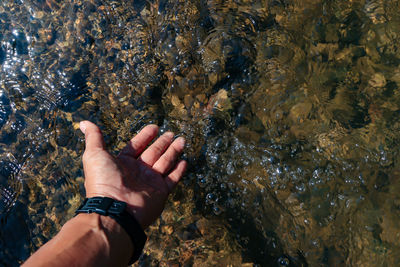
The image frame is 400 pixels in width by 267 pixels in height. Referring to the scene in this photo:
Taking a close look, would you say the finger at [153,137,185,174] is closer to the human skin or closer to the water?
the human skin

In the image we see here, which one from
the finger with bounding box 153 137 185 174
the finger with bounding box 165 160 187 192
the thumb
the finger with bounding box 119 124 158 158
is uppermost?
the thumb

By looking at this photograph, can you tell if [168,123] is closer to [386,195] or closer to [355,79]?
[355,79]

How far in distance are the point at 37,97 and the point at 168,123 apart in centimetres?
150

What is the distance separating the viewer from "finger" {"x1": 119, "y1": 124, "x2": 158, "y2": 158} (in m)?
2.81

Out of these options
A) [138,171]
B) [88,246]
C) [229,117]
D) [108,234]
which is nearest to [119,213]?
[108,234]

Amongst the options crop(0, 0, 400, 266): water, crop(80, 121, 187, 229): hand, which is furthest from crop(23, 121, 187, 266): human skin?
crop(0, 0, 400, 266): water

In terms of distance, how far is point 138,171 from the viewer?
270 centimetres

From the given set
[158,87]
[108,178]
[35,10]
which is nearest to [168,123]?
[158,87]

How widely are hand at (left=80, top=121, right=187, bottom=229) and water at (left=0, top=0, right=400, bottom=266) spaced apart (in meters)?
0.20

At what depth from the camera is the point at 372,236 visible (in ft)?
7.92

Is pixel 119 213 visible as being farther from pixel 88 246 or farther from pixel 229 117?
pixel 229 117

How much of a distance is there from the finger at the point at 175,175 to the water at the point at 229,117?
0.40ft

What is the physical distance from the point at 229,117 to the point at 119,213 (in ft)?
4.31

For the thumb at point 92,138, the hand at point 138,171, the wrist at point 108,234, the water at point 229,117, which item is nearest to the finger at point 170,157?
the hand at point 138,171
